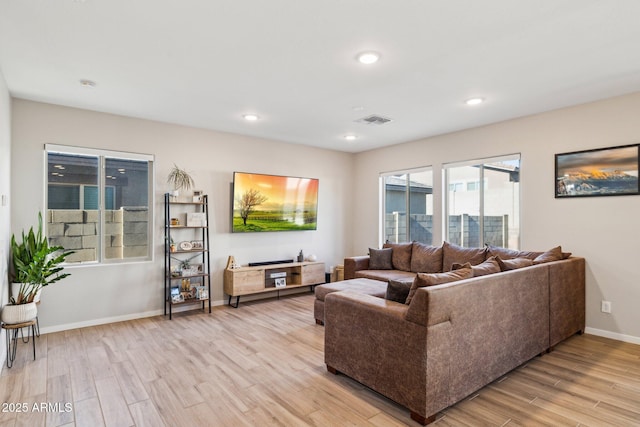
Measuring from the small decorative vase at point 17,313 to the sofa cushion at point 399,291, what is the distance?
3.20 m

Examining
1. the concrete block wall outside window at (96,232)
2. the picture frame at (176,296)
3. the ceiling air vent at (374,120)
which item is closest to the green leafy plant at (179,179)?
the concrete block wall outside window at (96,232)

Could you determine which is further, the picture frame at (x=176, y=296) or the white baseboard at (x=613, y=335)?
the picture frame at (x=176, y=296)

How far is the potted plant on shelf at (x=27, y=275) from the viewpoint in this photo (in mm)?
3049

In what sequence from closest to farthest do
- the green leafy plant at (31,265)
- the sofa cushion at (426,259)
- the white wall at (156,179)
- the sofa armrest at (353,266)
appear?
the green leafy plant at (31,265), the white wall at (156,179), the sofa cushion at (426,259), the sofa armrest at (353,266)

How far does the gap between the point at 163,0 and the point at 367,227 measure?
519cm

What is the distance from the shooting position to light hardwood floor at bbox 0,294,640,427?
2.27 m

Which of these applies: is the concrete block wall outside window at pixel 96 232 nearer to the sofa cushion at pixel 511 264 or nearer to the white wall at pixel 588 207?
the sofa cushion at pixel 511 264

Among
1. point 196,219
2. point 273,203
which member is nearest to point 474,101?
point 273,203

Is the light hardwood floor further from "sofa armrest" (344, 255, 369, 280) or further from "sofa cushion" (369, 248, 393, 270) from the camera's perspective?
"sofa cushion" (369, 248, 393, 270)

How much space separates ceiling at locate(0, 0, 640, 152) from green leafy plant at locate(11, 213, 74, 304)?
1.60 metres

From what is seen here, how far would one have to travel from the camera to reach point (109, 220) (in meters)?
4.43

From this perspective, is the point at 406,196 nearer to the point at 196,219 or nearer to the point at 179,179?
the point at 196,219

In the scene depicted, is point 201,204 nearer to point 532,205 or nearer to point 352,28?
point 352,28

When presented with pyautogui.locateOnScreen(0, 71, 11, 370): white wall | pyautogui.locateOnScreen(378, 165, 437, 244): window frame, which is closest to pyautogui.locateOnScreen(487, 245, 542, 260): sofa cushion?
pyautogui.locateOnScreen(378, 165, 437, 244): window frame
